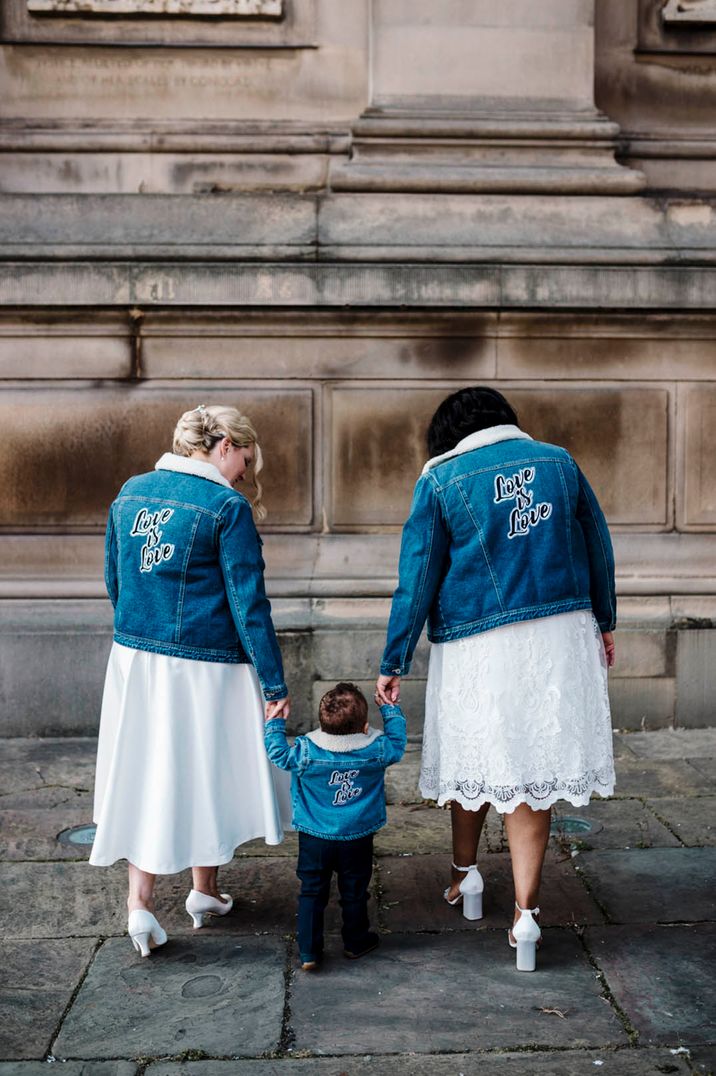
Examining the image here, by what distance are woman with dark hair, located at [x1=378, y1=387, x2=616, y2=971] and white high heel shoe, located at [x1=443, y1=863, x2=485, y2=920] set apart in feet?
0.89

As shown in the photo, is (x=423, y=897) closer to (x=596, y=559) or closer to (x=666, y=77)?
(x=596, y=559)

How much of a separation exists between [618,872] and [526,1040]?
1.37m

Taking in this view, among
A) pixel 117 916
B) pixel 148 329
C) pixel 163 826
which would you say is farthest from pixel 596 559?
pixel 148 329

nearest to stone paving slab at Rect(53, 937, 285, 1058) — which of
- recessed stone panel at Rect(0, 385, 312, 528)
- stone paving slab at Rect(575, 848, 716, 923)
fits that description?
stone paving slab at Rect(575, 848, 716, 923)

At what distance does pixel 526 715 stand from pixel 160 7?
505 cm

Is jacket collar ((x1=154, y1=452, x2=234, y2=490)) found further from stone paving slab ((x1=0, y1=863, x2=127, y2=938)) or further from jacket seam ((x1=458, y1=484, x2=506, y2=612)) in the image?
stone paving slab ((x1=0, y1=863, x2=127, y2=938))

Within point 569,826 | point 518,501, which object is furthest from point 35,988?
point 569,826

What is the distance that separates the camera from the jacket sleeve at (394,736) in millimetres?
3645

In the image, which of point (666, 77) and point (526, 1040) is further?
point (666, 77)

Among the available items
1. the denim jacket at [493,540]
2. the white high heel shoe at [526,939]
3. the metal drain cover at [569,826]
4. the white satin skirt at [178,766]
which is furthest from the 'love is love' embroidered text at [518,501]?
the metal drain cover at [569,826]

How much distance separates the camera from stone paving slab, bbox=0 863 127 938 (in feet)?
13.5

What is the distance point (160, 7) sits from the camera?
271 inches

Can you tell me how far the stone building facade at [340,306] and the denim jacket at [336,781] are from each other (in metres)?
2.85

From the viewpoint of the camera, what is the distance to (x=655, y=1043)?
3250mm
